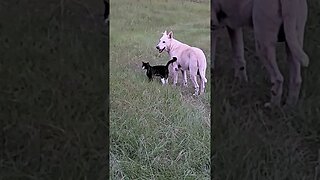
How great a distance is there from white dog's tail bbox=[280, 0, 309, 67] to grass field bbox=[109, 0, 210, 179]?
185mm

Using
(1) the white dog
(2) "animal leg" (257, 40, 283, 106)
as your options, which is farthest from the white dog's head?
(2) "animal leg" (257, 40, 283, 106)

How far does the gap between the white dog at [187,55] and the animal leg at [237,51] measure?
3.0 inches

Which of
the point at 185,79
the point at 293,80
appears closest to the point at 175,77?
the point at 185,79

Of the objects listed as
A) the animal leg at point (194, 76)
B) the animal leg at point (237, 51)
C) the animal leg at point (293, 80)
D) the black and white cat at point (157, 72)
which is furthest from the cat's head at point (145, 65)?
the animal leg at point (293, 80)

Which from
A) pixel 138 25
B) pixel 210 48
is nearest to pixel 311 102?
pixel 210 48

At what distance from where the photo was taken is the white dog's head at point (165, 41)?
3.89ft

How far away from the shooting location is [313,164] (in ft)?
3.71

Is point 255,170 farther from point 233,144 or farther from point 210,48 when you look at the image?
point 210,48

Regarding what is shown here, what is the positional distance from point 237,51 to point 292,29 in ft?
0.46

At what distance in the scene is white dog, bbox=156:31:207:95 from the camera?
1.18m

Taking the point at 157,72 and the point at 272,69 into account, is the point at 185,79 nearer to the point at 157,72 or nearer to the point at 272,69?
the point at 157,72

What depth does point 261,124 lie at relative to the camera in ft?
A: 3.79

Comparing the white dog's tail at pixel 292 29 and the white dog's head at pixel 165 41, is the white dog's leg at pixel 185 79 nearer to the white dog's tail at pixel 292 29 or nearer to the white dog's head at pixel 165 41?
the white dog's head at pixel 165 41

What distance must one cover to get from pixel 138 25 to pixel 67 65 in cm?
21
